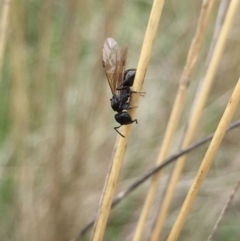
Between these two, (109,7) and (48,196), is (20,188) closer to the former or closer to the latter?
(48,196)

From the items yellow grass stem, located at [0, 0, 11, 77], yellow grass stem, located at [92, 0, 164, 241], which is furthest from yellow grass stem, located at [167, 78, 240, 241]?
yellow grass stem, located at [0, 0, 11, 77]

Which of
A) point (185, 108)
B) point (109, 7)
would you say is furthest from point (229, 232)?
point (109, 7)

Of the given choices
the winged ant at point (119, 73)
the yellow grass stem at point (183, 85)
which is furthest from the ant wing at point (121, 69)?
the yellow grass stem at point (183, 85)

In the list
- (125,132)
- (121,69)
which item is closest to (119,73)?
(121,69)

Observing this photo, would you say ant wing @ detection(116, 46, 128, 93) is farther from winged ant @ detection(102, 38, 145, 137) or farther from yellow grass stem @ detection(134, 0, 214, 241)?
yellow grass stem @ detection(134, 0, 214, 241)

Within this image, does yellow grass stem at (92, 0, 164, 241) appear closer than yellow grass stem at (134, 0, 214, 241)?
Yes

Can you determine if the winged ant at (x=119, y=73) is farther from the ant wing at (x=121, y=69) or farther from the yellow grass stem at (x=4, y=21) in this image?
the yellow grass stem at (x=4, y=21)
